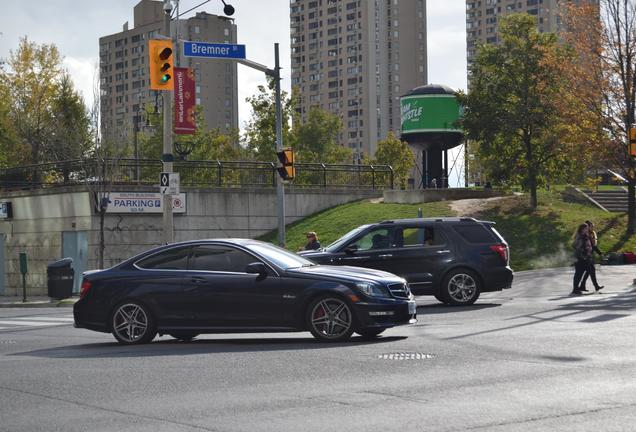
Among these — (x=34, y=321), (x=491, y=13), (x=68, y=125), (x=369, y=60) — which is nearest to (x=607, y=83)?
(x=34, y=321)

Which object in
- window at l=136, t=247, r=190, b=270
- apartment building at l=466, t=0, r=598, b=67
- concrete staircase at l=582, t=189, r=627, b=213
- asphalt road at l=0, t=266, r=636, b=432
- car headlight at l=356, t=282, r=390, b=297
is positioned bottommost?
asphalt road at l=0, t=266, r=636, b=432

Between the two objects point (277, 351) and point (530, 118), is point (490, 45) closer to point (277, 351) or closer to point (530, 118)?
point (530, 118)

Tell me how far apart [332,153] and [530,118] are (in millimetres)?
45545

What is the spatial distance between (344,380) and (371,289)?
3.67m

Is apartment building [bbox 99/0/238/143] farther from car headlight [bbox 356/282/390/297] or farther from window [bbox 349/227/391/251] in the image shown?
car headlight [bbox 356/282/390/297]

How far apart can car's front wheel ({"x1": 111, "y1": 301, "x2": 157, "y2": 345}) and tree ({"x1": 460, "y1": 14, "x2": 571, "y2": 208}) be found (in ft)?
95.8

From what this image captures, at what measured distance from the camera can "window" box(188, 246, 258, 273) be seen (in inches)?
553

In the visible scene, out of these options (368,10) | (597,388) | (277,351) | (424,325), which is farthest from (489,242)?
(368,10)

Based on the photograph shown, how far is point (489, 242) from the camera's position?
20359 mm

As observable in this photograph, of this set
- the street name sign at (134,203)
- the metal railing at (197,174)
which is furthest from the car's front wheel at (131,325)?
the metal railing at (197,174)

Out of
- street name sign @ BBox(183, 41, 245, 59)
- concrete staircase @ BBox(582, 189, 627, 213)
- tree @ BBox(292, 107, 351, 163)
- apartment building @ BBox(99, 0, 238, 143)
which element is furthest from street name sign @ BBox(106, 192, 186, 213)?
apartment building @ BBox(99, 0, 238, 143)

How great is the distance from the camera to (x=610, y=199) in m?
46.7

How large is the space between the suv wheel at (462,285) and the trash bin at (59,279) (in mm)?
14739

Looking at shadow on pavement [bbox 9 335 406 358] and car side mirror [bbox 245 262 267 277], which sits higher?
car side mirror [bbox 245 262 267 277]
